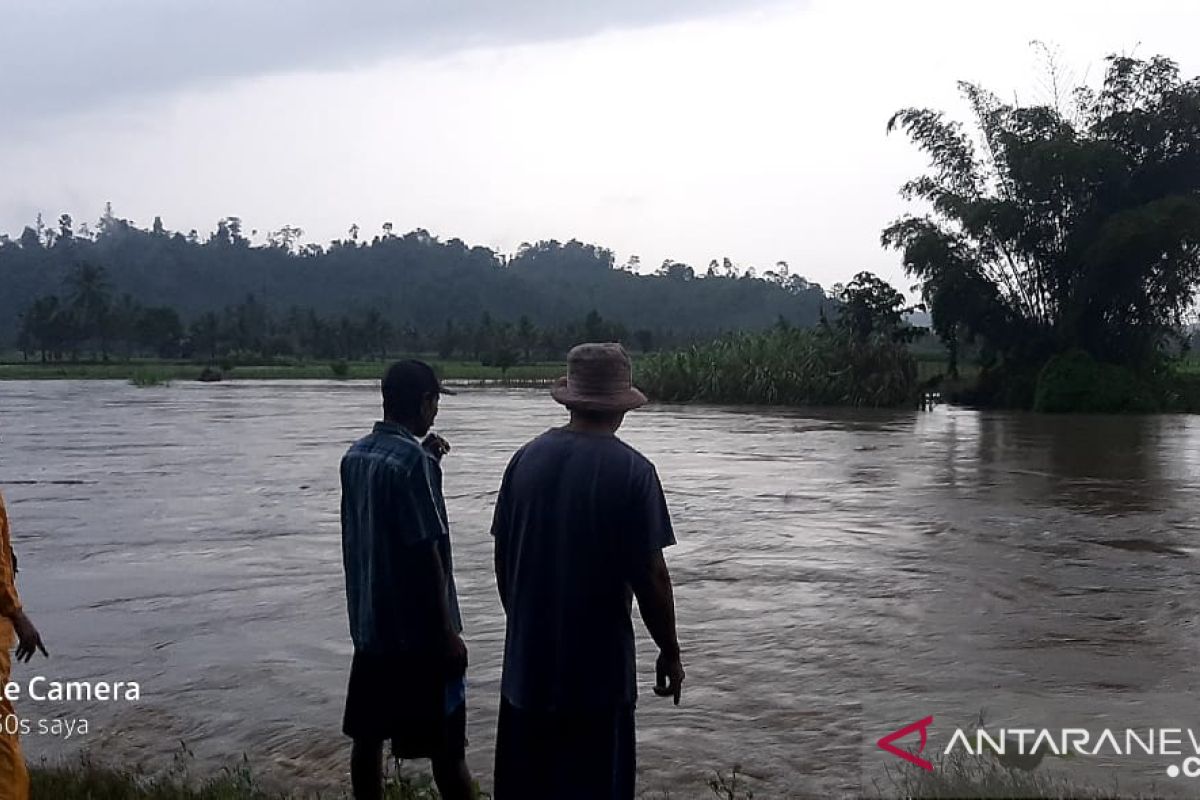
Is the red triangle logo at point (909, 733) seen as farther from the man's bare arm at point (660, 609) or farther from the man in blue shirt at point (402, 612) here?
the man in blue shirt at point (402, 612)

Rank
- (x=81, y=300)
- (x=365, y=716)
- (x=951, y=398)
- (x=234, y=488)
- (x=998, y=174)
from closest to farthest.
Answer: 1. (x=365, y=716)
2. (x=234, y=488)
3. (x=998, y=174)
4. (x=951, y=398)
5. (x=81, y=300)

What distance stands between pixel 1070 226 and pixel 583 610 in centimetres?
3212

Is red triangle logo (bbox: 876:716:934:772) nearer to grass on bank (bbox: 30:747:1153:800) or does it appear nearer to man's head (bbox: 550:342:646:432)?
grass on bank (bbox: 30:747:1153:800)

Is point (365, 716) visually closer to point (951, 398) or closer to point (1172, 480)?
point (1172, 480)

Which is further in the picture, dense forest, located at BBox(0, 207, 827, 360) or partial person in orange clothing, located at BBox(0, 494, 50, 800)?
dense forest, located at BBox(0, 207, 827, 360)

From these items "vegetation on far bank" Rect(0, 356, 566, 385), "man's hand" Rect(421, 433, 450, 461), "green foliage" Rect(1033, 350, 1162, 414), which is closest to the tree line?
"vegetation on far bank" Rect(0, 356, 566, 385)

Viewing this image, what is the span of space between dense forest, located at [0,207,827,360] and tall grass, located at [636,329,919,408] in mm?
43128

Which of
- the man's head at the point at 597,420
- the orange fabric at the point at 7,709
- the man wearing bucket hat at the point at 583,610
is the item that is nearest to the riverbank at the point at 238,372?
the orange fabric at the point at 7,709

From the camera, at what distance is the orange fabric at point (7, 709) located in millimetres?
3811

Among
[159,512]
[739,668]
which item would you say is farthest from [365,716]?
[159,512]

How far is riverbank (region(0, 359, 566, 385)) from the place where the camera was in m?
60.3

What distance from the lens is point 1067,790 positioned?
4.44m

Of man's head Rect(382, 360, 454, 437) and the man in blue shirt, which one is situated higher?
man's head Rect(382, 360, 454, 437)

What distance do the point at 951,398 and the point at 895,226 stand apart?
Answer: 224 inches
